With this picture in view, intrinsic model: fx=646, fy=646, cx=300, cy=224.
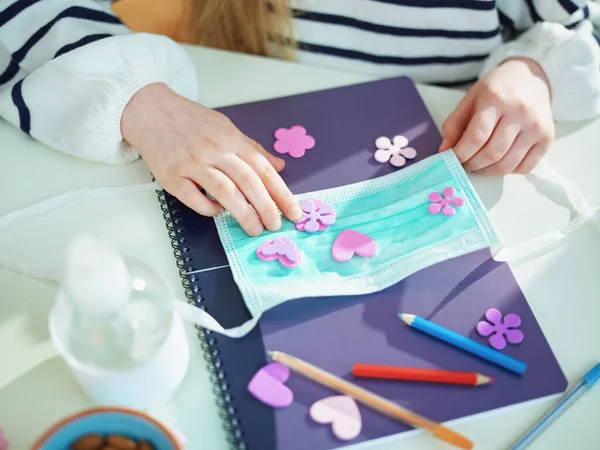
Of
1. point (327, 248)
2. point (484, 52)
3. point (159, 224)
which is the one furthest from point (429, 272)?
point (484, 52)

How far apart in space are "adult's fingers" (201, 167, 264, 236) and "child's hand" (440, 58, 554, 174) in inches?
8.0

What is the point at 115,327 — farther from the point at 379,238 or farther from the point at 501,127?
the point at 501,127

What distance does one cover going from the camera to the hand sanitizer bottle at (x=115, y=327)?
1.31 ft

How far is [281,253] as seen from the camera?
1.82 feet

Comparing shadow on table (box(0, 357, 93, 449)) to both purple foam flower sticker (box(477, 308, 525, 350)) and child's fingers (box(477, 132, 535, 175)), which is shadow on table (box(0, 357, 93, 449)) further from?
child's fingers (box(477, 132, 535, 175))

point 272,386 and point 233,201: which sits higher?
point 233,201

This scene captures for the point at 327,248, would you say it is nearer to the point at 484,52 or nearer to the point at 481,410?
the point at 481,410

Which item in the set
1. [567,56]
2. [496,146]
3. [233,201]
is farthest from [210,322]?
[567,56]

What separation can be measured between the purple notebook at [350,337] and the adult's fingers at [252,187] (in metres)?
0.04

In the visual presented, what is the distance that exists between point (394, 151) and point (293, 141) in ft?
0.33

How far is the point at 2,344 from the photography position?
512mm

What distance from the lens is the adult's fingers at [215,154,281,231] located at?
1.88 feet

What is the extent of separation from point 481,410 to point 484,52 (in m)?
0.46

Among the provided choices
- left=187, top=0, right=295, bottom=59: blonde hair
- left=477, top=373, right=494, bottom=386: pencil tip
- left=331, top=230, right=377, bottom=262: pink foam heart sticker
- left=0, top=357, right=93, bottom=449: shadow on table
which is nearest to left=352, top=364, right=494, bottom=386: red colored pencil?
left=477, top=373, right=494, bottom=386: pencil tip
